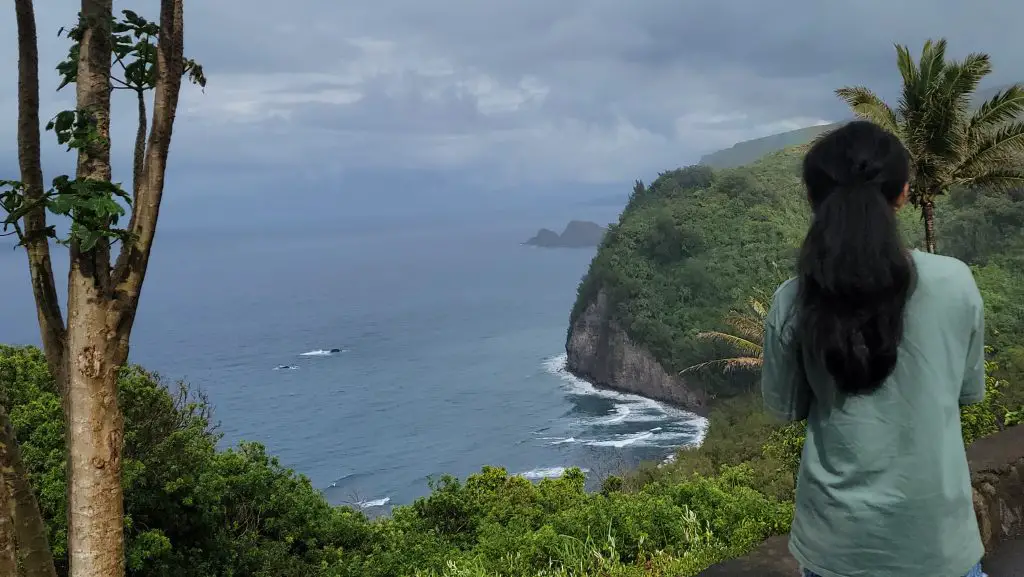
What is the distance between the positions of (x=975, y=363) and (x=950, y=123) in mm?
12865

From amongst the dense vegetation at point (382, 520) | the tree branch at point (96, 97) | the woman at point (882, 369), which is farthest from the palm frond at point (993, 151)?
the woman at point (882, 369)

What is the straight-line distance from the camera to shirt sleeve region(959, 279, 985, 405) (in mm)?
1449

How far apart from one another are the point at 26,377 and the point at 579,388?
209ft

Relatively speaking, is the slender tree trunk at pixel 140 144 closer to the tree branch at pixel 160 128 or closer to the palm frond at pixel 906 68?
the tree branch at pixel 160 128

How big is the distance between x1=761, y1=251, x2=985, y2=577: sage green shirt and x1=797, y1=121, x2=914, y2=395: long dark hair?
0.04m

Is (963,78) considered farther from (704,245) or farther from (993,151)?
(704,245)

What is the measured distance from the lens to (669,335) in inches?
2480

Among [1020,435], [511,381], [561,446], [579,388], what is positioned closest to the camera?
[1020,435]

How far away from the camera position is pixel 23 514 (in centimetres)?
288

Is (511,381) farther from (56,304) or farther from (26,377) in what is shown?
(56,304)

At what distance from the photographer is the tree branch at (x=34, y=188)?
2.92 m

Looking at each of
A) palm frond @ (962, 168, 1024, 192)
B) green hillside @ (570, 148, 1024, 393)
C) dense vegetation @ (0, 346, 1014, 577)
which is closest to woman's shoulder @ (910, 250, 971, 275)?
dense vegetation @ (0, 346, 1014, 577)

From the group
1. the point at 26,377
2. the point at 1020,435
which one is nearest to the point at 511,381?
the point at 26,377

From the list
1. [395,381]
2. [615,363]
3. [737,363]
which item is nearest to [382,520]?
[737,363]
